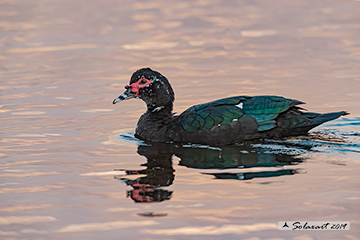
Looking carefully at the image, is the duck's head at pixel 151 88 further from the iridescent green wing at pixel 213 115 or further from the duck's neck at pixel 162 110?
the iridescent green wing at pixel 213 115

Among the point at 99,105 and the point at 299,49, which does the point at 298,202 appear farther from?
the point at 299,49

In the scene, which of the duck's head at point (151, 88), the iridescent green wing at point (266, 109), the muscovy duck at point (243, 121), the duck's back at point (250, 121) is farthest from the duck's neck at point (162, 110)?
the iridescent green wing at point (266, 109)

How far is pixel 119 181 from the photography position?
27.4 feet

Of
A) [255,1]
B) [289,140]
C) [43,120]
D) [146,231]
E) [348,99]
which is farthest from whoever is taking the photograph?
[255,1]

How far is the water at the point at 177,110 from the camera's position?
22.9ft

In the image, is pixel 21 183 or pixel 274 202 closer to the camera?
pixel 274 202

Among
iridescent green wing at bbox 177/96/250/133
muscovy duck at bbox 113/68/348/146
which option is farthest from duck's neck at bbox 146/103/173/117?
iridescent green wing at bbox 177/96/250/133

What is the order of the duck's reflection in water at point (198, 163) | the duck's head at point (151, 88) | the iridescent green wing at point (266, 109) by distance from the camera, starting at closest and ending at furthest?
1. the duck's reflection in water at point (198, 163)
2. the iridescent green wing at point (266, 109)
3. the duck's head at point (151, 88)

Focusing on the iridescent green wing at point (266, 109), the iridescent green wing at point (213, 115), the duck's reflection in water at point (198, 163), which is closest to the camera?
the duck's reflection in water at point (198, 163)

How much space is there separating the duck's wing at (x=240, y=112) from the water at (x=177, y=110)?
1.28 ft

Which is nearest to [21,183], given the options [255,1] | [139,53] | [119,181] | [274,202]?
[119,181]

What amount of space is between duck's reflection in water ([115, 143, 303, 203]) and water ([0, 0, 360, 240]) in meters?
0.03

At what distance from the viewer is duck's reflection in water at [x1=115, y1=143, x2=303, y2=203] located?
804 cm

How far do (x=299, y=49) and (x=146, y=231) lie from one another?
1145cm
